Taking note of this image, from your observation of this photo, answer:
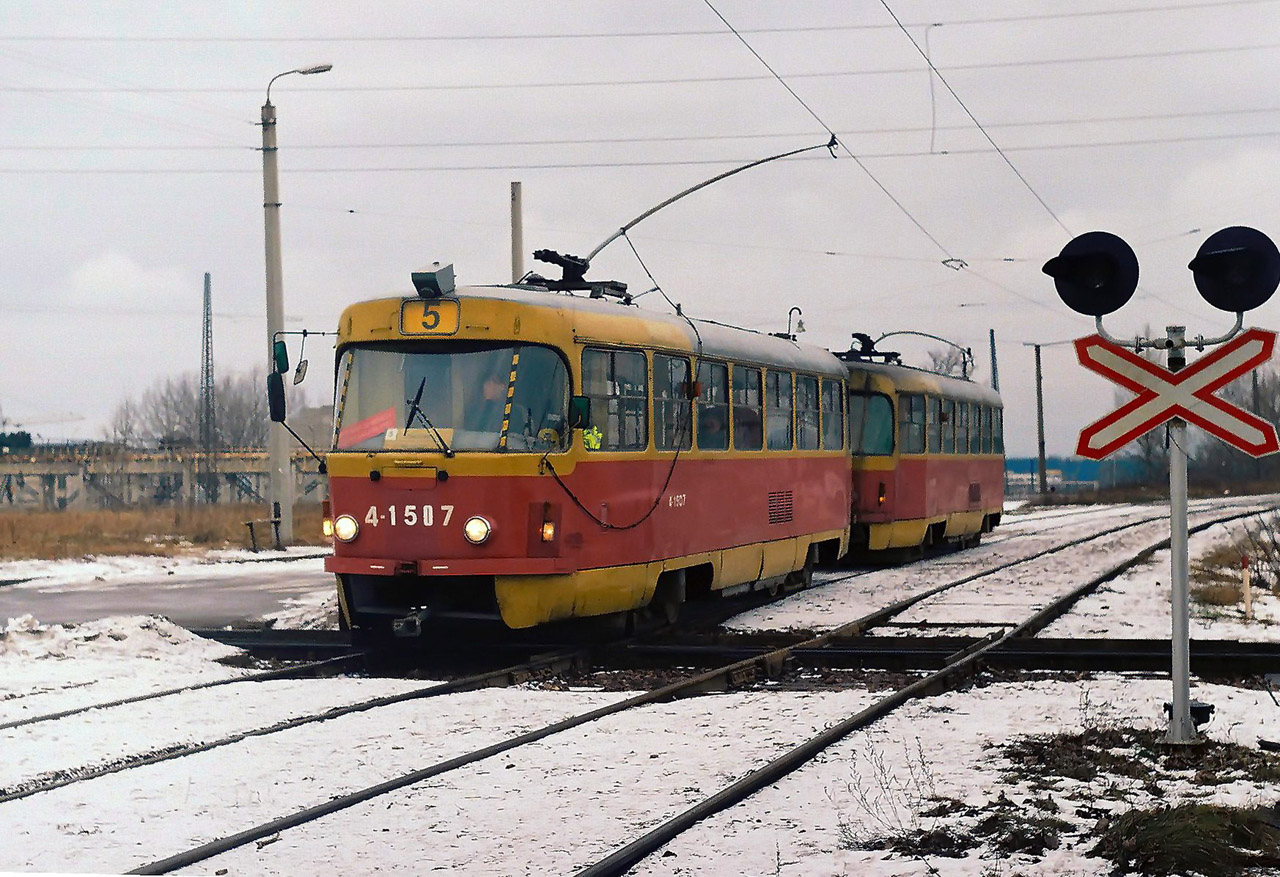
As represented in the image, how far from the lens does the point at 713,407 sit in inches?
648

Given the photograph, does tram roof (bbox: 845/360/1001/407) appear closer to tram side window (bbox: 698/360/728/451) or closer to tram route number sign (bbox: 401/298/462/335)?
tram side window (bbox: 698/360/728/451)

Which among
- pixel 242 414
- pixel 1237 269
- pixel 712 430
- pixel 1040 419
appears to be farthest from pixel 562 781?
pixel 242 414

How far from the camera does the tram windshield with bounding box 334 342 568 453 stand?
13172 millimetres

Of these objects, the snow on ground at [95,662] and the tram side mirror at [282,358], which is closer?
the snow on ground at [95,662]

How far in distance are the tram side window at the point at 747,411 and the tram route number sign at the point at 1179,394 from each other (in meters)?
8.18

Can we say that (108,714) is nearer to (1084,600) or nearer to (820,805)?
(820,805)

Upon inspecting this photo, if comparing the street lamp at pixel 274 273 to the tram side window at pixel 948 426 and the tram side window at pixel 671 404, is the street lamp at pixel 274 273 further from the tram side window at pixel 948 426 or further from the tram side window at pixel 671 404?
the tram side window at pixel 671 404

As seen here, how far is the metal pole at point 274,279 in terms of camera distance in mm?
31109

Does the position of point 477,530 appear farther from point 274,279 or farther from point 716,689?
point 274,279

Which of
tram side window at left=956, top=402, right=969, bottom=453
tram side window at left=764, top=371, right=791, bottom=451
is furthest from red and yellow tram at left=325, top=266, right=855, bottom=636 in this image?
tram side window at left=956, top=402, right=969, bottom=453

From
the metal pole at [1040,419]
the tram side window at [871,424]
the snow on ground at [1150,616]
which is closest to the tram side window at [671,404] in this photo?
the snow on ground at [1150,616]

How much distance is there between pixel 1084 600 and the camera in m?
19.1

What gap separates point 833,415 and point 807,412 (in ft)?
4.63

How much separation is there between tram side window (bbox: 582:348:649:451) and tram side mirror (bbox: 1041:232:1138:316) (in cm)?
559
